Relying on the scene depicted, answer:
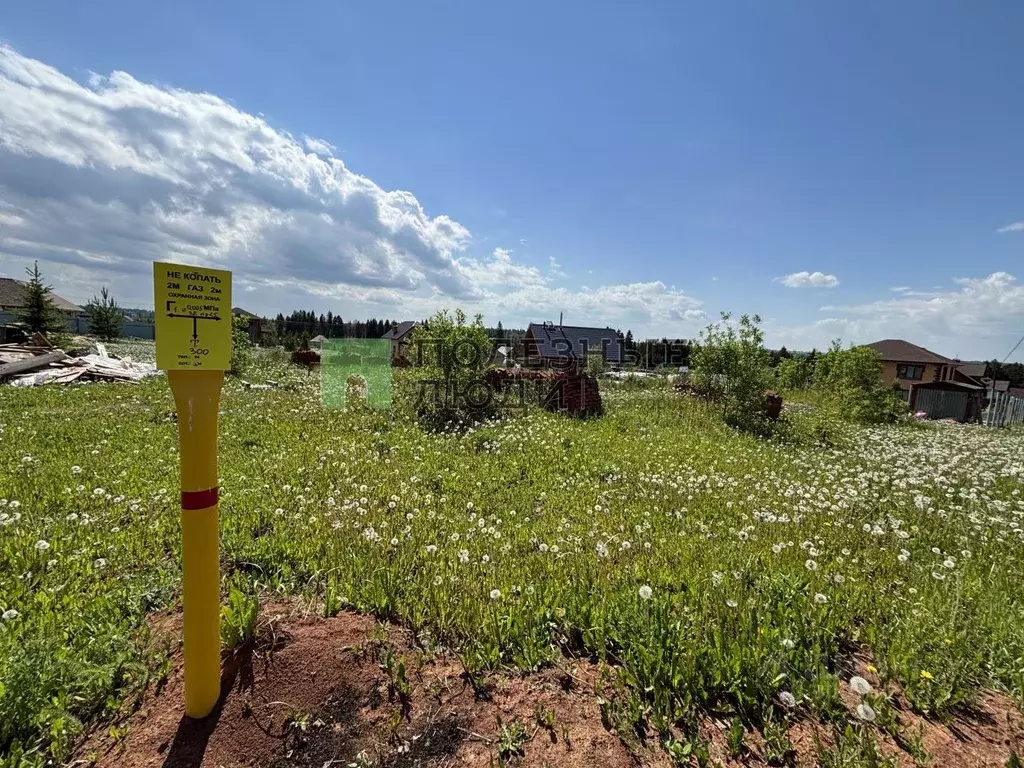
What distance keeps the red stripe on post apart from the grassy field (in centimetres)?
124

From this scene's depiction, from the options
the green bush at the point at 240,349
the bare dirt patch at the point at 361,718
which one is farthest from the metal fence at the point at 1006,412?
the green bush at the point at 240,349

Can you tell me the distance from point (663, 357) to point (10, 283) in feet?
239

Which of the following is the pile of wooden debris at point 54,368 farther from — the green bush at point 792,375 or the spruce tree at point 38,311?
the green bush at point 792,375

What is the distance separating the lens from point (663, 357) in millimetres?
53156

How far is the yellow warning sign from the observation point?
195 cm

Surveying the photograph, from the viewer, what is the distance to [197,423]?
2.10 metres

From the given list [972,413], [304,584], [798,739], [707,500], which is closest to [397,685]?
[304,584]

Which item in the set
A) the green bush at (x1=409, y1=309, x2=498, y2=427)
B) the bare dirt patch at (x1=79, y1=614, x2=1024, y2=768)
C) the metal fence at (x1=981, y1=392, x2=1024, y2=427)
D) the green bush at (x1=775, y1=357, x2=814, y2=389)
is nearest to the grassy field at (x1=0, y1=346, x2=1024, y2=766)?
the bare dirt patch at (x1=79, y1=614, x2=1024, y2=768)

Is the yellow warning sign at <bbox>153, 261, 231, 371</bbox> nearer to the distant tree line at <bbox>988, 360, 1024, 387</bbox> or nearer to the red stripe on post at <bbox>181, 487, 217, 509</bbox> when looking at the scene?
the red stripe on post at <bbox>181, 487, 217, 509</bbox>

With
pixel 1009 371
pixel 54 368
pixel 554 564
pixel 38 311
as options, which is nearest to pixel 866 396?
pixel 554 564

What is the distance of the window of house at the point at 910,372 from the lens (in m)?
52.5

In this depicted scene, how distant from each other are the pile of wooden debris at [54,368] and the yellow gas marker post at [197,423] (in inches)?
736

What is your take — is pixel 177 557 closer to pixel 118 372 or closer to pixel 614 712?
pixel 614 712

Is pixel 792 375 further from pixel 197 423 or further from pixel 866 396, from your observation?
pixel 197 423
